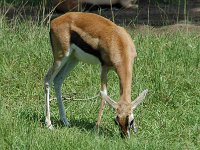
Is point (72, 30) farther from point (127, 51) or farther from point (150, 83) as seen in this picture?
point (150, 83)

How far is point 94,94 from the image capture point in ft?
26.7

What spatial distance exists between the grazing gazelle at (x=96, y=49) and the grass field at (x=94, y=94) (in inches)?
11.3

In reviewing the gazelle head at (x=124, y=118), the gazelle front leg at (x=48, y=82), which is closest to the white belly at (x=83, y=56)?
the gazelle front leg at (x=48, y=82)

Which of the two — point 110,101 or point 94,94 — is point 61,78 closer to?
point 94,94

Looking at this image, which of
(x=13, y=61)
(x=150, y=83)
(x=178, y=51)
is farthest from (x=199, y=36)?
(x=13, y=61)

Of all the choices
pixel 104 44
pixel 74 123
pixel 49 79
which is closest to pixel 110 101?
pixel 104 44

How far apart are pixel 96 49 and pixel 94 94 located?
4.10 ft

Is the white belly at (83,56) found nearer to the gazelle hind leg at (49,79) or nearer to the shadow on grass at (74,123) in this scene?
the gazelle hind leg at (49,79)

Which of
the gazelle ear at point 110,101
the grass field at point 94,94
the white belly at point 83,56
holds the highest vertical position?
the white belly at point 83,56

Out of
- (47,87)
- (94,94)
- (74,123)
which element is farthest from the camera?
(94,94)

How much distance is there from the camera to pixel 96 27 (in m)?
7.10

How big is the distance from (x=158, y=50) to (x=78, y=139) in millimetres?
3321

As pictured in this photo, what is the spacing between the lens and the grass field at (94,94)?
6.36m

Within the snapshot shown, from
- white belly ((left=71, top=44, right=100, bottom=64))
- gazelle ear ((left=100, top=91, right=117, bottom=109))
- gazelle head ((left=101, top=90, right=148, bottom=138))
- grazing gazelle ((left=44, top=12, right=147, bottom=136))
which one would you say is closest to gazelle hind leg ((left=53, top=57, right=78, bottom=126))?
grazing gazelle ((left=44, top=12, right=147, bottom=136))
